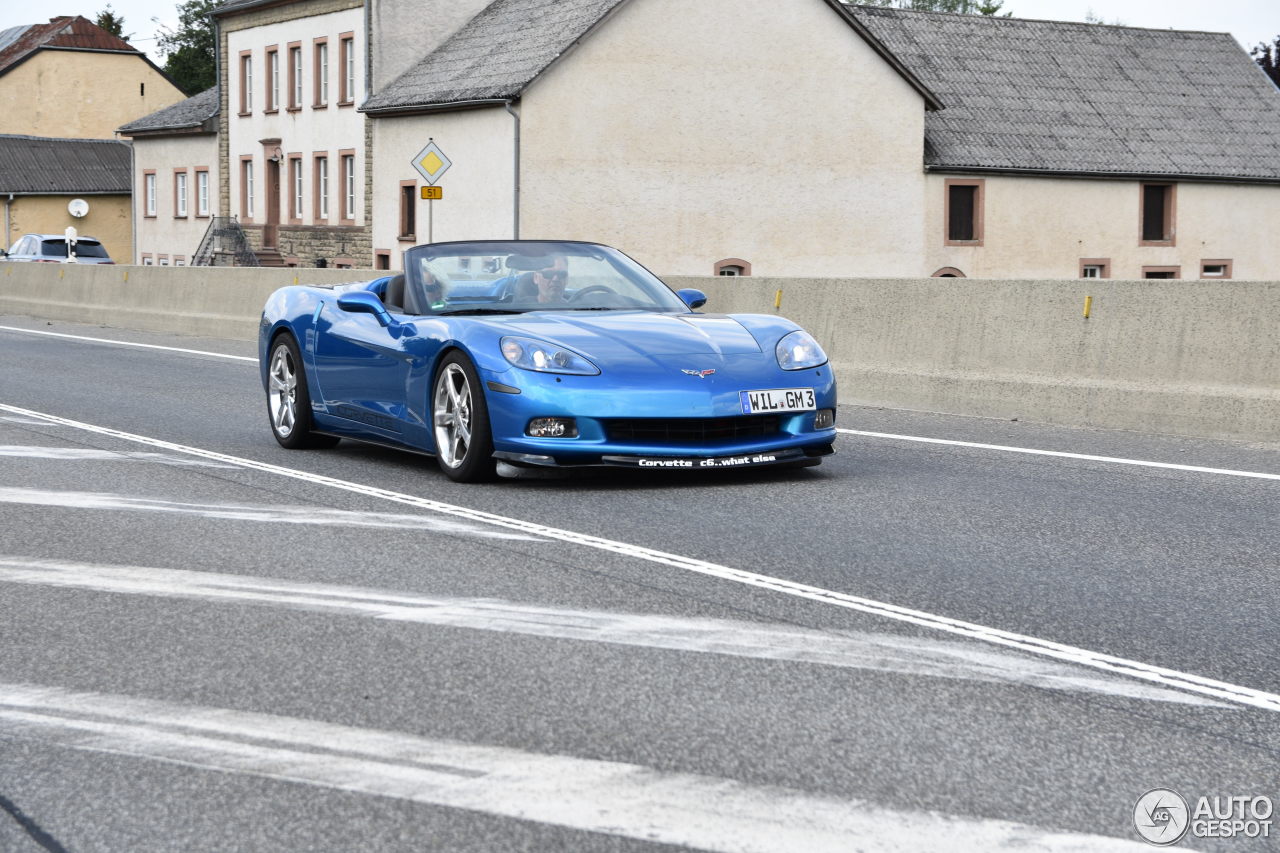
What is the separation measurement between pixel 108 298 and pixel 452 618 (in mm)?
26804

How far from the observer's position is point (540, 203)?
44062mm

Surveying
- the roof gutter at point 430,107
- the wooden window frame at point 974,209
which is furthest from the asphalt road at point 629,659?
the wooden window frame at point 974,209

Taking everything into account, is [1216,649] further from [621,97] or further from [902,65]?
[902,65]

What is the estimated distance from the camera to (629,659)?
5449 millimetres

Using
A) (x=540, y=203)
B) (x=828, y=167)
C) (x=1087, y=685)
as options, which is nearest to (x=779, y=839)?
(x=1087, y=685)

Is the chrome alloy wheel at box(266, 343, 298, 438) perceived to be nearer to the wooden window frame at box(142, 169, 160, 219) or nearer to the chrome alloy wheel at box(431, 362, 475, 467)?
the chrome alloy wheel at box(431, 362, 475, 467)

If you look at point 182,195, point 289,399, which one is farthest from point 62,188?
point 289,399

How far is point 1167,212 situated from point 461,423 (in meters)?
44.4

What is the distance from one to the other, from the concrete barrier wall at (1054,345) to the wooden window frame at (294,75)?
1562 inches

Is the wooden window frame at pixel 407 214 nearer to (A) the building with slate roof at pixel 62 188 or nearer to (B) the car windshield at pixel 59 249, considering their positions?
(B) the car windshield at pixel 59 249

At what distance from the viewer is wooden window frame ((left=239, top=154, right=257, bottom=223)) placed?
58.5 m

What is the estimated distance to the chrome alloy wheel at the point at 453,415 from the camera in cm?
949

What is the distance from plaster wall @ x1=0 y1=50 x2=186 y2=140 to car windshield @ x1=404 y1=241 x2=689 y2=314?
78061mm

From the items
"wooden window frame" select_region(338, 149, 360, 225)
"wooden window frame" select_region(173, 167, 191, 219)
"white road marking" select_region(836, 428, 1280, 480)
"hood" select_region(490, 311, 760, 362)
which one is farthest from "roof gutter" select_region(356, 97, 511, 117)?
"hood" select_region(490, 311, 760, 362)
